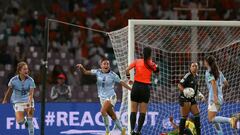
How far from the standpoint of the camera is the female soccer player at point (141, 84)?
15.1 metres

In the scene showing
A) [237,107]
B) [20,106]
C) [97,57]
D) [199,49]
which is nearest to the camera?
[20,106]

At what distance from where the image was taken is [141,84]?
597 inches

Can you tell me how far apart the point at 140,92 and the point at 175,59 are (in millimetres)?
4386

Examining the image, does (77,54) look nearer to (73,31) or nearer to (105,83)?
(73,31)

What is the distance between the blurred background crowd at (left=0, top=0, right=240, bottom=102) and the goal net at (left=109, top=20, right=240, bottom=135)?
8.29ft

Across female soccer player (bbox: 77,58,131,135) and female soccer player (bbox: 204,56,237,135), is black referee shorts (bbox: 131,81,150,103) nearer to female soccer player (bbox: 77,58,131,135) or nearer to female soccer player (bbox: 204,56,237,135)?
female soccer player (bbox: 204,56,237,135)

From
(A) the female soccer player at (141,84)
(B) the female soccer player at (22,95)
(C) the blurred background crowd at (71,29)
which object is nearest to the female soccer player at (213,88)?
(A) the female soccer player at (141,84)

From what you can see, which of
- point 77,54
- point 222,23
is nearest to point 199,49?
point 222,23

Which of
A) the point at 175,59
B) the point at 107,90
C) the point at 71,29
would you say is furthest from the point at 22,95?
the point at 71,29

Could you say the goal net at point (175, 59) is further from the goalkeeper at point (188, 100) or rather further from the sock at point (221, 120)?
the sock at point (221, 120)

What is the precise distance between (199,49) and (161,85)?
152 cm

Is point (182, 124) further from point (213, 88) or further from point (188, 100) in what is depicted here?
point (213, 88)

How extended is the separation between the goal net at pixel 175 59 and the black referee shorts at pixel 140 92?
2.58 metres

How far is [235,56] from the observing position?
1858 cm
